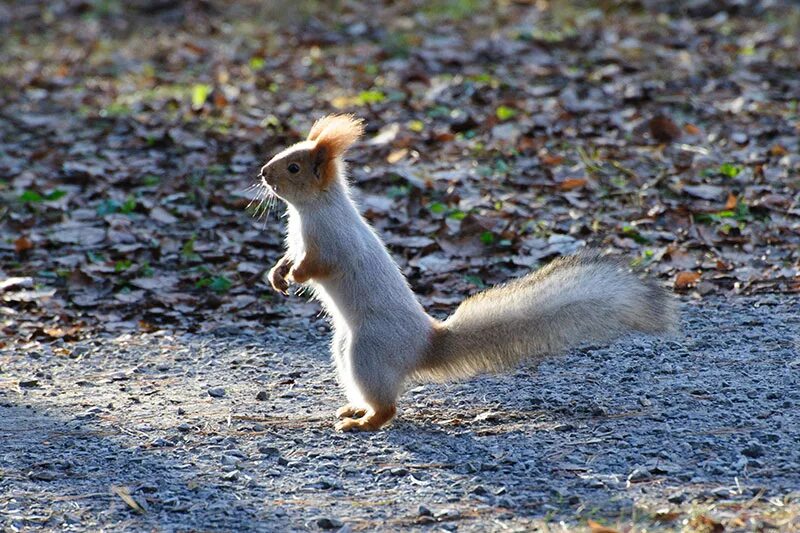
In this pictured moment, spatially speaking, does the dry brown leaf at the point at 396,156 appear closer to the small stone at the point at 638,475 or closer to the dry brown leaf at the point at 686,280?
the dry brown leaf at the point at 686,280

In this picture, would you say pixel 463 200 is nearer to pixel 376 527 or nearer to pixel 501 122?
pixel 501 122

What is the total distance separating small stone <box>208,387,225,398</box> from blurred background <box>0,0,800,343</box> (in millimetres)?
925

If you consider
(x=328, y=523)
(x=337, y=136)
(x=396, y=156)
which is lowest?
(x=328, y=523)

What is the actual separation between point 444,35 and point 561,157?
145 inches

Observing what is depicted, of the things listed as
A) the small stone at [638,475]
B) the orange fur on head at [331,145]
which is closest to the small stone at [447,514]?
the small stone at [638,475]

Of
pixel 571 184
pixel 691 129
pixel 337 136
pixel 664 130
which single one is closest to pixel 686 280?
pixel 571 184

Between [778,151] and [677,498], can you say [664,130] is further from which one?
[677,498]

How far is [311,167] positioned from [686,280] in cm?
215

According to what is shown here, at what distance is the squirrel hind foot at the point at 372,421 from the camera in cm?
416

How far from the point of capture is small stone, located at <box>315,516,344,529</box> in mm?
3326

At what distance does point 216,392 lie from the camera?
4.66 meters

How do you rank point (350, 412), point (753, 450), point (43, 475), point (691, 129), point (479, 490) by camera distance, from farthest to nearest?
point (691, 129), point (350, 412), point (43, 475), point (753, 450), point (479, 490)

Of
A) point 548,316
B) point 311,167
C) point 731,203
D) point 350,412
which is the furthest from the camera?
point 731,203

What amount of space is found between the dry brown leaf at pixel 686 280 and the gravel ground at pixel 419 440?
0.33 metres
